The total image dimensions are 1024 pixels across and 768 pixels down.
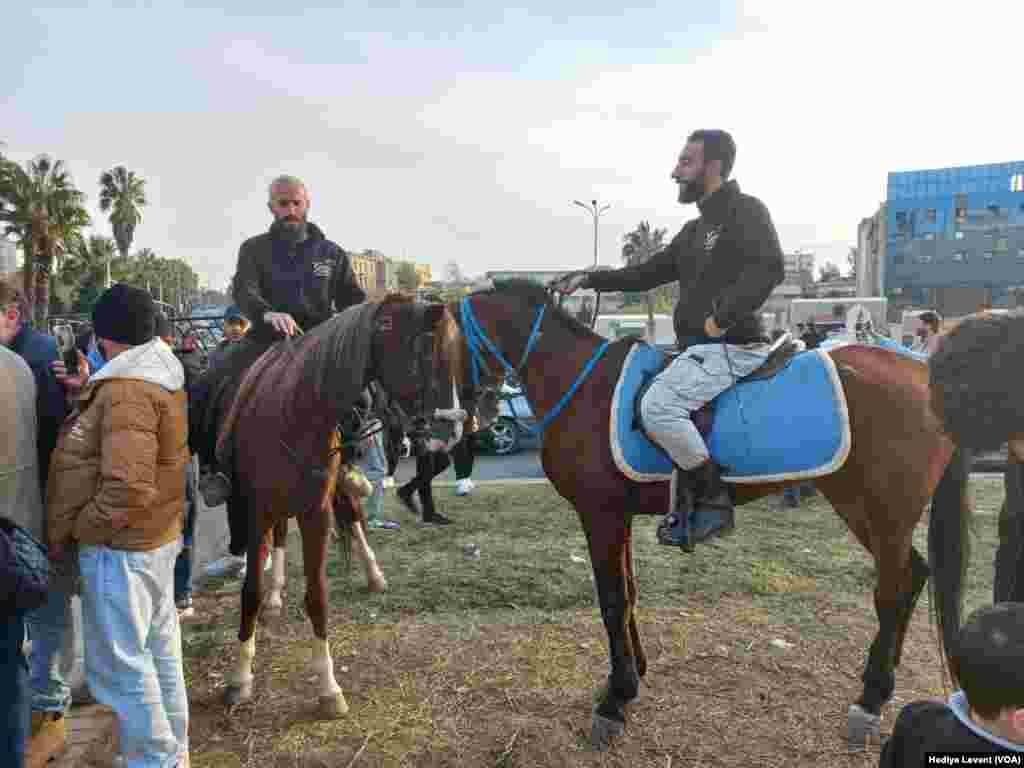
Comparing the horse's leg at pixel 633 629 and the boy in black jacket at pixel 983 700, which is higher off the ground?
the boy in black jacket at pixel 983 700

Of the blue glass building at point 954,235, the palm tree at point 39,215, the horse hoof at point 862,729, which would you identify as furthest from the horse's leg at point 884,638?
the blue glass building at point 954,235

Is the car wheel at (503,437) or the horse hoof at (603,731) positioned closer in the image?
the horse hoof at (603,731)

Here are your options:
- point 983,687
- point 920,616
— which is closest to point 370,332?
point 983,687

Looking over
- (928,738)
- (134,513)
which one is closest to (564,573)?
(134,513)

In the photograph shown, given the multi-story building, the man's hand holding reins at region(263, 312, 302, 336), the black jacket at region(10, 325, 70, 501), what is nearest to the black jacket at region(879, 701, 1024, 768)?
the black jacket at region(10, 325, 70, 501)

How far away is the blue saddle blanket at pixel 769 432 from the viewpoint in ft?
11.1

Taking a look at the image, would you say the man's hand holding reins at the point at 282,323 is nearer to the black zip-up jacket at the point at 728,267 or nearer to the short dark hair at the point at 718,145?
the black zip-up jacket at the point at 728,267

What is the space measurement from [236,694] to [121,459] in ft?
6.46

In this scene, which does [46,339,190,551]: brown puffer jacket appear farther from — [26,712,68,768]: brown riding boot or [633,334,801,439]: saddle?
[633,334,801,439]: saddle

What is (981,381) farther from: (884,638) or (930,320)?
(930,320)

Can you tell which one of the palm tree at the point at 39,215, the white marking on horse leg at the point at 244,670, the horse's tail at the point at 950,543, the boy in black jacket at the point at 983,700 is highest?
the palm tree at the point at 39,215

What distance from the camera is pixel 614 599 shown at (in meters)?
3.52

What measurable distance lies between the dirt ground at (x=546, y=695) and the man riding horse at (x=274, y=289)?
1.00 metres

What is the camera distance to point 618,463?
11.3ft
